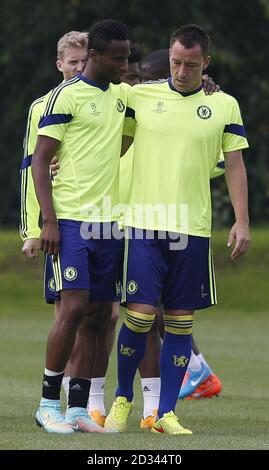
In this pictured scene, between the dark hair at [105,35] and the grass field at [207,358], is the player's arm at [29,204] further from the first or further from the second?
the grass field at [207,358]

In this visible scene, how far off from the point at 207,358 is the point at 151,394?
16.4 feet

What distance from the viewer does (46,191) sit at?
7.27m

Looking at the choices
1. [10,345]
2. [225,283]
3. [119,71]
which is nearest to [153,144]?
[119,71]

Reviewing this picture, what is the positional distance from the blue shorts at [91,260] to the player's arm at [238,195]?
65 centimetres

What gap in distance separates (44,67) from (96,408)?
18.9 meters

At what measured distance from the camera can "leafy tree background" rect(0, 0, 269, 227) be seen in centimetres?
2625

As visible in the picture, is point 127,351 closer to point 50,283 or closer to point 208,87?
point 50,283

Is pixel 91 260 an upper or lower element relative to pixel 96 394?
upper

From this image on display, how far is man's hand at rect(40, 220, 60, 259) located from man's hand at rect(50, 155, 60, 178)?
0.38 meters

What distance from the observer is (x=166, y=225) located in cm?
737

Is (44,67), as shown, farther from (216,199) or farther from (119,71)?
(119,71)

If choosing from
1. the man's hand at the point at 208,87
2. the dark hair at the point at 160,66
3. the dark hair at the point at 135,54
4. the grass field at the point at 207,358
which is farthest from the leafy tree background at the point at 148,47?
the man's hand at the point at 208,87

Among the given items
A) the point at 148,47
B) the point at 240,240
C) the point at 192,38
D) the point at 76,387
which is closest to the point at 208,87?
the point at 192,38

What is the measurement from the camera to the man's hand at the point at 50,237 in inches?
285
